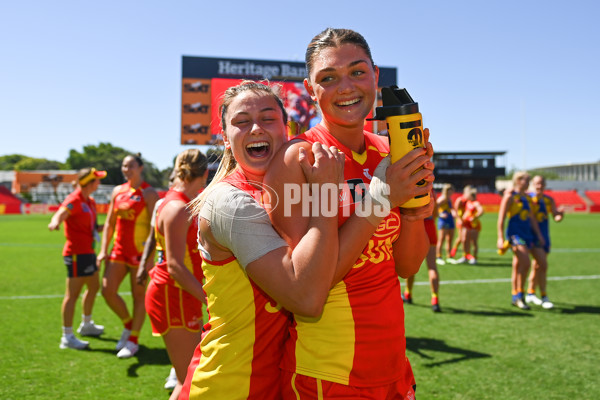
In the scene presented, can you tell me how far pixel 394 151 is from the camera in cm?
173

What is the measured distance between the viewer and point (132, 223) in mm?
6406

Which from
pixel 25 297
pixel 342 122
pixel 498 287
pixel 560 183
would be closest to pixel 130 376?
pixel 342 122

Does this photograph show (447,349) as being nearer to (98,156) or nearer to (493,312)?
(493,312)

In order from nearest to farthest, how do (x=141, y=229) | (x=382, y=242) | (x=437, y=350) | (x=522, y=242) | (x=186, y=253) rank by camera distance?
(x=382, y=242), (x=186, y=253), (x=437, y=350), (x=141, y=229), (x=522, y=242)

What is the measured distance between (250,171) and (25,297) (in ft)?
28.5

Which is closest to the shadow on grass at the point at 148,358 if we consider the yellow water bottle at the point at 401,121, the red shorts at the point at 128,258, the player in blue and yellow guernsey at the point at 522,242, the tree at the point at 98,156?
the red shorts at the point at 128,258

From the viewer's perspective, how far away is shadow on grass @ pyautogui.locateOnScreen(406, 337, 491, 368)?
5.47 metres

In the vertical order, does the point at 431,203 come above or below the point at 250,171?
below

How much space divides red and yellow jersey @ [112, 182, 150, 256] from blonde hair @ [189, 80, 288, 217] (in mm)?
4466

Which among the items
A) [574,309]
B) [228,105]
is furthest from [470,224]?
[228,105]

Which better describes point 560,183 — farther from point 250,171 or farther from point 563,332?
point 250,171

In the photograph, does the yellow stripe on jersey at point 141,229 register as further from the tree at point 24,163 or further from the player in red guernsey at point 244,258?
the tree at point 24,163

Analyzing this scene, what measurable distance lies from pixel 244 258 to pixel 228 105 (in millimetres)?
793

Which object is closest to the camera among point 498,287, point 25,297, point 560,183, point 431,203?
point 431,203
